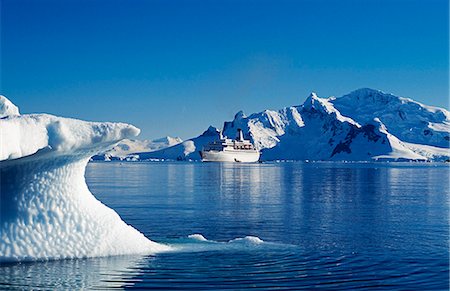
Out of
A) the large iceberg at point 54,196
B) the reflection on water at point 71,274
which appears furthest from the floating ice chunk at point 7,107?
the reflection on water at point 71,274

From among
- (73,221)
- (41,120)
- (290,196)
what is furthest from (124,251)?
(290,196)

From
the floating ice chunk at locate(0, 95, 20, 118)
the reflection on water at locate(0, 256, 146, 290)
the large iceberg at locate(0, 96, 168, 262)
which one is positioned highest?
the floating ice chunk at locate(0, 95, 20, 118)

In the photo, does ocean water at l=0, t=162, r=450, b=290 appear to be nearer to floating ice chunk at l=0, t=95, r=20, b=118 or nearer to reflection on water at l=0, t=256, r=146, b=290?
reflection on water at l=0, t=256, r=146, b=290

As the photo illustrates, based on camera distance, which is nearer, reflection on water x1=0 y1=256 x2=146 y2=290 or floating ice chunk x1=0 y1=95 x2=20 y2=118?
reflection on water x1=0 y1=256 x2=146 y2=290

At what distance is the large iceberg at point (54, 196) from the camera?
56.4 ft

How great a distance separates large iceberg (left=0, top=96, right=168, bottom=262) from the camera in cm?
1719

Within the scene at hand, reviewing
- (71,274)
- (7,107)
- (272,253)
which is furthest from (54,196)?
(272,253)

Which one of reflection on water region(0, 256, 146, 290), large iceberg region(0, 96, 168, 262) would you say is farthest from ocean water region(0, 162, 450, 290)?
large iceberg region(0, 96, 168, 262)

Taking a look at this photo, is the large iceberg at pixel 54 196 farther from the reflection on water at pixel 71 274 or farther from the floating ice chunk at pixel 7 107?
the floating ice chunk at pixel 7 107

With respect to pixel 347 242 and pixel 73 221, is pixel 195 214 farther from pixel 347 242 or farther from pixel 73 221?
pixel 73 221

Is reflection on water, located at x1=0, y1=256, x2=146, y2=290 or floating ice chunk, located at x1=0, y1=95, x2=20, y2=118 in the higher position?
floating ice chunk, located at x1=0, y1=95, x2=20, y2=118

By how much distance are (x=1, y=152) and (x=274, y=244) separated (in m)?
11.4

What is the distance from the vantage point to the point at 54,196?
712 inches

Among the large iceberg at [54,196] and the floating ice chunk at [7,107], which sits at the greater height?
the floating ice chunk at [7,107]
